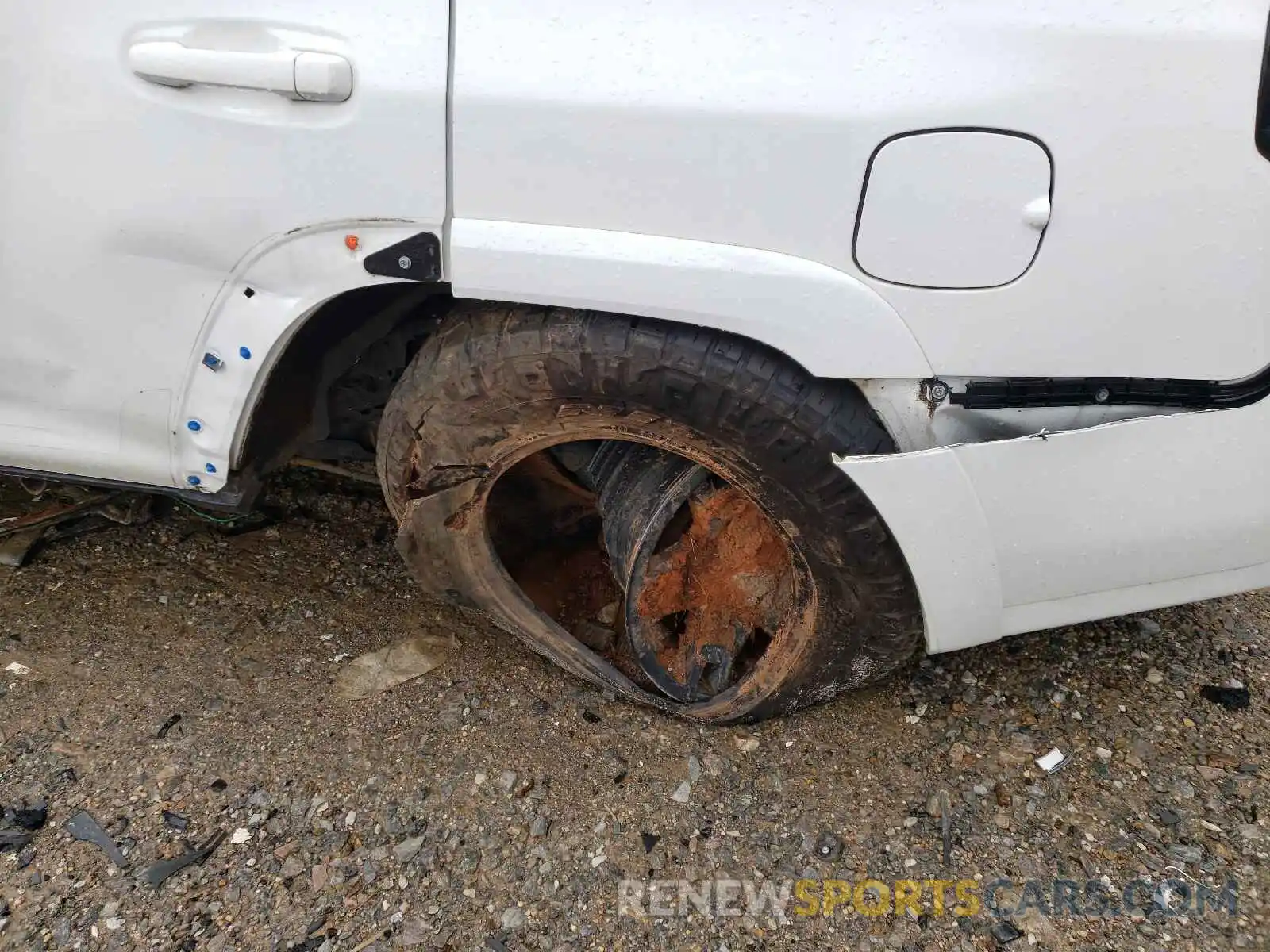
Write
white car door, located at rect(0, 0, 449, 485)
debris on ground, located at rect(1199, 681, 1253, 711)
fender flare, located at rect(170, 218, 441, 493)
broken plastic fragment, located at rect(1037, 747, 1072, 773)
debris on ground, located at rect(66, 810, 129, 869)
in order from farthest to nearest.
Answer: debris on ground, located at rect(1199, 681, 1253, 711), broken plastic fragment, located at rect(1037, 747, 1072, 773), debris on ground, located at rect(66, 810, 129, 869), fender flare, located at rect(170, 218, 441, 493), white car door, located at rect(0, 0, 449, 485)

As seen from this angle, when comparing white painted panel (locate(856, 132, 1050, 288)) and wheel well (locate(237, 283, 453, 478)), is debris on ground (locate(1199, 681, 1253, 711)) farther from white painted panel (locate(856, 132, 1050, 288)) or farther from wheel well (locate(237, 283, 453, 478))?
wheel well (locate(237, 283, 453, 478))

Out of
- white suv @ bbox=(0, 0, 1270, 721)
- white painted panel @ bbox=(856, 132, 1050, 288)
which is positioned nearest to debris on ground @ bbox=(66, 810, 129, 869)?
white suv @ bbox=(0, 0, 1270, 721)

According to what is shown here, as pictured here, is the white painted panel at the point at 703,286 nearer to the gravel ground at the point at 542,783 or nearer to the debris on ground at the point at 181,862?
the gravel ground at the point at 542,783

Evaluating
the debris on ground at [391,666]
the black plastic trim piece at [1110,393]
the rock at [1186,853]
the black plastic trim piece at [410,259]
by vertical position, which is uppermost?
the black plastic trim piece at [410,259]

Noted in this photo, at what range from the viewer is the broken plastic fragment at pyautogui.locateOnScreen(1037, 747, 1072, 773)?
1972 millimetres

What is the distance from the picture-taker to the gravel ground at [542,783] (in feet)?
5.53

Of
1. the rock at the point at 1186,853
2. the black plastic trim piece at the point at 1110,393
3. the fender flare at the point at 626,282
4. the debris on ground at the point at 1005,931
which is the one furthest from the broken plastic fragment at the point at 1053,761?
the fender flare at the point at 626,282

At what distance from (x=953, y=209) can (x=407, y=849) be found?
156 cm

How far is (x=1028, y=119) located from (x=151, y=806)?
6.77 ft

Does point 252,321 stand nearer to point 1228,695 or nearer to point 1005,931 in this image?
point 1005,931

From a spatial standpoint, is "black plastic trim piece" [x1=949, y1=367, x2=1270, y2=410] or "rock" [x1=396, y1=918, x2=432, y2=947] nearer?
"black plastic trim piece" [x1=949, y1=367, x2=1270, y2=410]

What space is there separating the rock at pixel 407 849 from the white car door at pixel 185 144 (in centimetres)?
105

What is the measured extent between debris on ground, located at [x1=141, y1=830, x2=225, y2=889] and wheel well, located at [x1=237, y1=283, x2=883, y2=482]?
739 mm

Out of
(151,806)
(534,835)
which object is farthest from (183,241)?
(534,835)
